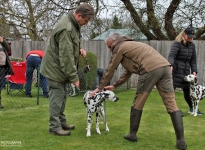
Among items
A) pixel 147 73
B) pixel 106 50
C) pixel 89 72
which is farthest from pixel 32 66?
pixel 147 73

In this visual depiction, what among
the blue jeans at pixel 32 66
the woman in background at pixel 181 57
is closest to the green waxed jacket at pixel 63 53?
the woman in background at pixel 181 57

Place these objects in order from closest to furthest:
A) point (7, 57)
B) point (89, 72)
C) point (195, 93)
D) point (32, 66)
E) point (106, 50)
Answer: point (195, 93) → point (7, 57) → point (32, 66) → point (89, 72) → point (106, 50)

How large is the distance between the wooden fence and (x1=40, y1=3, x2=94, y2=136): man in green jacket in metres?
6.45

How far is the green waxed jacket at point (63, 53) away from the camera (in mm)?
3932

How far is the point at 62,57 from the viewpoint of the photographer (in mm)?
3939

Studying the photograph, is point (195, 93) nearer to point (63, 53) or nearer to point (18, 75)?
point (63, 53)

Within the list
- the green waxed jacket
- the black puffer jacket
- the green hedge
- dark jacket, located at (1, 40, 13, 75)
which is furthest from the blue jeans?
the green waxed jacket

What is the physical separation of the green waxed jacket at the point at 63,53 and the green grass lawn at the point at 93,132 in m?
0.88

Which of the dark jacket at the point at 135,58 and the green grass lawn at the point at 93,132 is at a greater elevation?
the dark jacket at the point at 135,58

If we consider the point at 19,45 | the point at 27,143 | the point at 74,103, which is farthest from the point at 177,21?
the point at 27,143

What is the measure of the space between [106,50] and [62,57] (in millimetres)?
7238

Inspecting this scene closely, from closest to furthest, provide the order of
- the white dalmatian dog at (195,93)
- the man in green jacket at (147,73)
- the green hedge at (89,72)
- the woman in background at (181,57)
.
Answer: the man in green jacket at (147,73) → the woman in background at (181,57) → the white dalmatian dog at (195,93) → the green hedge at (89,72)

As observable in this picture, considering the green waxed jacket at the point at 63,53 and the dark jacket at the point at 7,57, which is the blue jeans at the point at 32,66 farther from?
the green waxed jacket at the point at 63,53

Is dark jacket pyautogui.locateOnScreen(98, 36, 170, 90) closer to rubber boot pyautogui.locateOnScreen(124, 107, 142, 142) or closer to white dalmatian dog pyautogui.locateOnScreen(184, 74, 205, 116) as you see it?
rubber boot pyautogui.locateOnScreen(124, 107, 142, 142)
